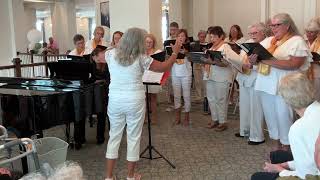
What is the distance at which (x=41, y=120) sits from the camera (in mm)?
3555

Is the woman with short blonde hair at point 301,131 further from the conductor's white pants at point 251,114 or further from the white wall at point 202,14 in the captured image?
the white wall at point 202,14

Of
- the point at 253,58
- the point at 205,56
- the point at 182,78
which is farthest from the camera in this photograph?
the point at 182,78

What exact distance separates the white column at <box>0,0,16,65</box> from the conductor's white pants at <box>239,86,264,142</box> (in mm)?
8498

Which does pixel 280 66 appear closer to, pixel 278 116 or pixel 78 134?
pixel 278 116

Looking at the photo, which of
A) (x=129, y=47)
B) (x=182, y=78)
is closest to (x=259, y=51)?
(x=129, y=47)

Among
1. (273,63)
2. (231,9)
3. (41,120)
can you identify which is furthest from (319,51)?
(231,9)

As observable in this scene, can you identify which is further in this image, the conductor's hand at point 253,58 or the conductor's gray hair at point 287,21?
the conductor's hand at point 253,58

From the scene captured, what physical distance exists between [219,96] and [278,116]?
4.23ft

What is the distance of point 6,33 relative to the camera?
1138 cm

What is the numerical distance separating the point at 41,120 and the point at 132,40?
1155 mm

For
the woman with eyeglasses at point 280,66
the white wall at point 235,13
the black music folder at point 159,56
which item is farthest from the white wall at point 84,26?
the woman with eyeglasses at point 280,66

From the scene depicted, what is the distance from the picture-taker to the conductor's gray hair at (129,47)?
10.4 feet

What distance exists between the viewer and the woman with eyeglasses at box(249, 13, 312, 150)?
3.62 metres

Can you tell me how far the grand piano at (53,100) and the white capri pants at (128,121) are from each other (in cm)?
63
